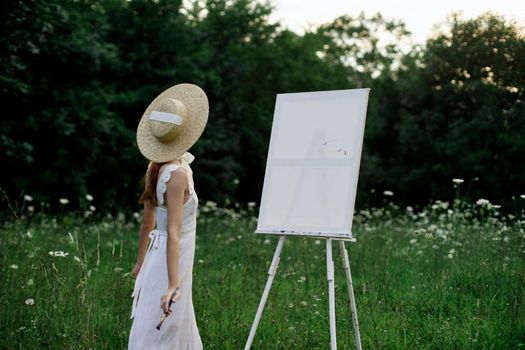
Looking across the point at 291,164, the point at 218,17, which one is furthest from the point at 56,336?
the point at 218,17

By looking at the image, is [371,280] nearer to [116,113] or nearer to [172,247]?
[172,247]

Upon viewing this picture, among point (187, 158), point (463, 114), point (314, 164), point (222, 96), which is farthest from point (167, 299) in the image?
point (222, 96)

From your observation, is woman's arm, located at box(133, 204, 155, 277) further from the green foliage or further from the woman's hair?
the green foliage

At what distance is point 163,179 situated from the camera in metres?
3.55

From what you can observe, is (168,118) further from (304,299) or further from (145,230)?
(304,299)

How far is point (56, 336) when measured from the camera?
17.5 ft

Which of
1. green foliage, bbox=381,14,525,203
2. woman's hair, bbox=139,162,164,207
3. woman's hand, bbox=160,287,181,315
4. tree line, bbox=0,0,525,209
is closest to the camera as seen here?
woman's hand, bbox=160,287,181,315

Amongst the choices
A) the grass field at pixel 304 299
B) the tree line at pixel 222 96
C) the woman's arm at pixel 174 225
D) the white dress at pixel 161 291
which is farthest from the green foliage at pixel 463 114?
the woman's arm at pixel 174 225

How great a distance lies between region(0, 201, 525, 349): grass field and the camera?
204 inches

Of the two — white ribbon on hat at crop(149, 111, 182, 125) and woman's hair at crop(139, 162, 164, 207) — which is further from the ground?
white ribbon on hat at crop(149, 111, 182, 125)

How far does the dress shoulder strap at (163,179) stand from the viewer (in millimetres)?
3537

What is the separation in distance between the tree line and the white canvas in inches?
209

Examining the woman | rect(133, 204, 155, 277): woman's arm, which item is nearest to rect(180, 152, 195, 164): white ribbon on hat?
the woman

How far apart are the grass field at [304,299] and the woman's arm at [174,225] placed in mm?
931
